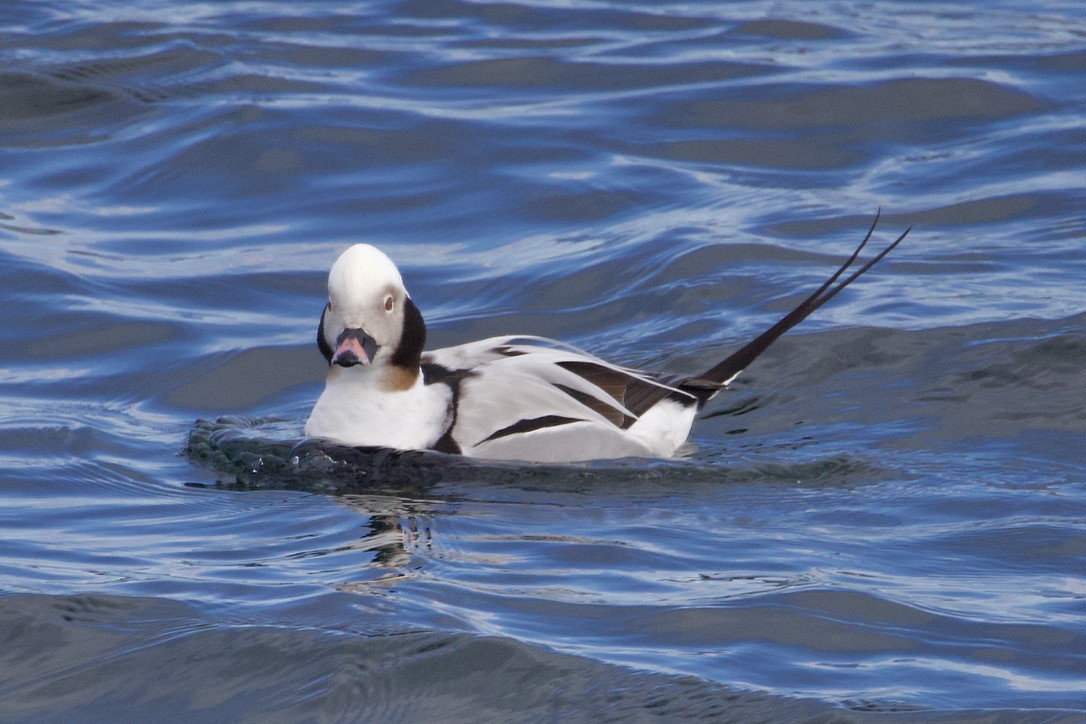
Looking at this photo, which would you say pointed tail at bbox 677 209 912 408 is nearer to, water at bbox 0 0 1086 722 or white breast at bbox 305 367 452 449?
water at bbox 0 0 1086 722

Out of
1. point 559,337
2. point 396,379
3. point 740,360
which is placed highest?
point 396,379

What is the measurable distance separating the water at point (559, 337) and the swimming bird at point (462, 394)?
133 millimetres

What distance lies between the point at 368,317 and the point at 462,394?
0.49 meters

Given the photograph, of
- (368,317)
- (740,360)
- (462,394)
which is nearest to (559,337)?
(740,360)

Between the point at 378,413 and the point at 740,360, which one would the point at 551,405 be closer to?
the point at 378,413

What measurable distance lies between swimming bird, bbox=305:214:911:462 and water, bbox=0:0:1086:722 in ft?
0.44

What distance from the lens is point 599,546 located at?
5574 mm

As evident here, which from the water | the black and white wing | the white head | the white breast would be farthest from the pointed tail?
the white head

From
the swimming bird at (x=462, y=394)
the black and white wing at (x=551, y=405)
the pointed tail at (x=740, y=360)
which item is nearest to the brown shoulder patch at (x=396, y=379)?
the swimming bird at (x=462, y=394)

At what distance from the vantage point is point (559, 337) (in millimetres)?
9016

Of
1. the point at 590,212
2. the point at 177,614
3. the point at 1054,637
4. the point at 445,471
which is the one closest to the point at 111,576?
the point at 177,614

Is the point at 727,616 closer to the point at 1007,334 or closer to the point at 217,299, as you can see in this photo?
the point at 1007,334

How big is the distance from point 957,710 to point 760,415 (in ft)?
10.7

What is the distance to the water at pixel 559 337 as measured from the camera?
4.72m
